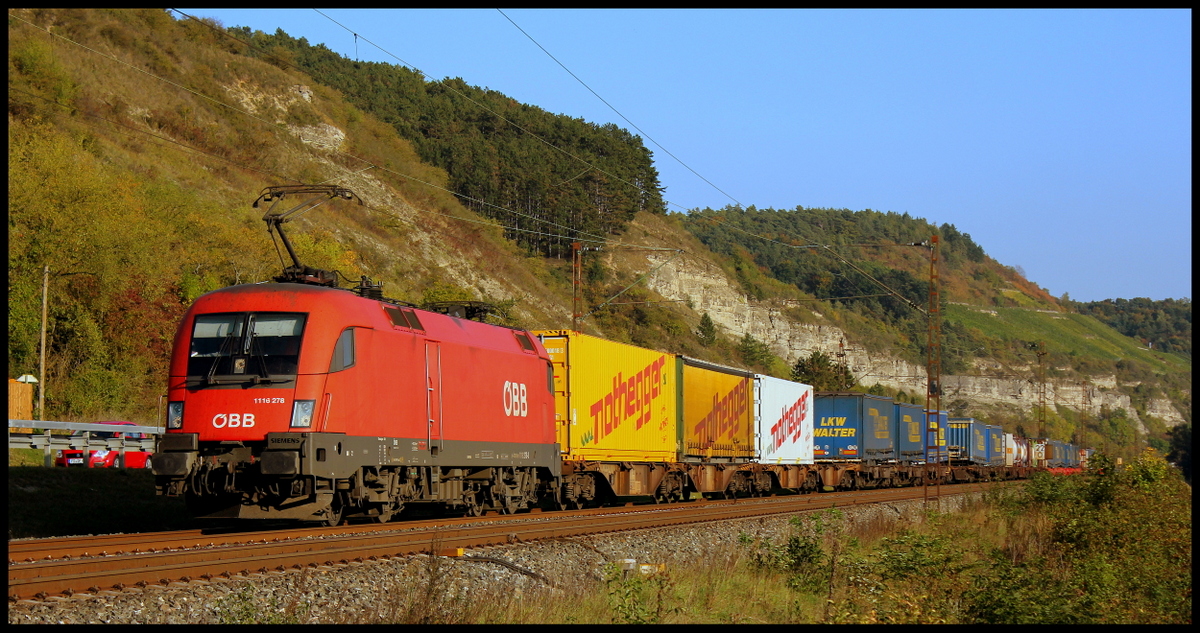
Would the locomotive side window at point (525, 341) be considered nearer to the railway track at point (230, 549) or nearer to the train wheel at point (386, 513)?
the railway track at point (230, 549)

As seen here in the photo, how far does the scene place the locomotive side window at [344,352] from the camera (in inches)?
626

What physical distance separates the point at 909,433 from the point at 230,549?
1663 inches

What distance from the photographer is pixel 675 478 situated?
99.2 feet

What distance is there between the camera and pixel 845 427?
43094mm

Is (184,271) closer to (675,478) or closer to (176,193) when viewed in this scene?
(176,193)

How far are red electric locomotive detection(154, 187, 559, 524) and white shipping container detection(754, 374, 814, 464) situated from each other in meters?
18.6

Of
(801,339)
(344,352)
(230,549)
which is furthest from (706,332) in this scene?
(230,549)

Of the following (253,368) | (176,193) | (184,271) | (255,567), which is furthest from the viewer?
(176,193)

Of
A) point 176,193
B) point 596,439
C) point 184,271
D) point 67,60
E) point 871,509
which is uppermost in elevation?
point 67,60

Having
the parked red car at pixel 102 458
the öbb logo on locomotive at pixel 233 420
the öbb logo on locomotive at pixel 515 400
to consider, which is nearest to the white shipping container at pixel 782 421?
the öbb logo on locomotive at pixel 515 400

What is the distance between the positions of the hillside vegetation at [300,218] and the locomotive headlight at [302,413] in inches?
569

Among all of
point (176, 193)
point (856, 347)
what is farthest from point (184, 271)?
point (856, 347)

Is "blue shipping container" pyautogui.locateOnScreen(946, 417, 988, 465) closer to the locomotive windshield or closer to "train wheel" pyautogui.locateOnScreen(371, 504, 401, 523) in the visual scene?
"train wheel" pyautogui.locateOnScreen(371, 504, 401, 523)

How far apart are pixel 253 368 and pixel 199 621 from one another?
692 cm
